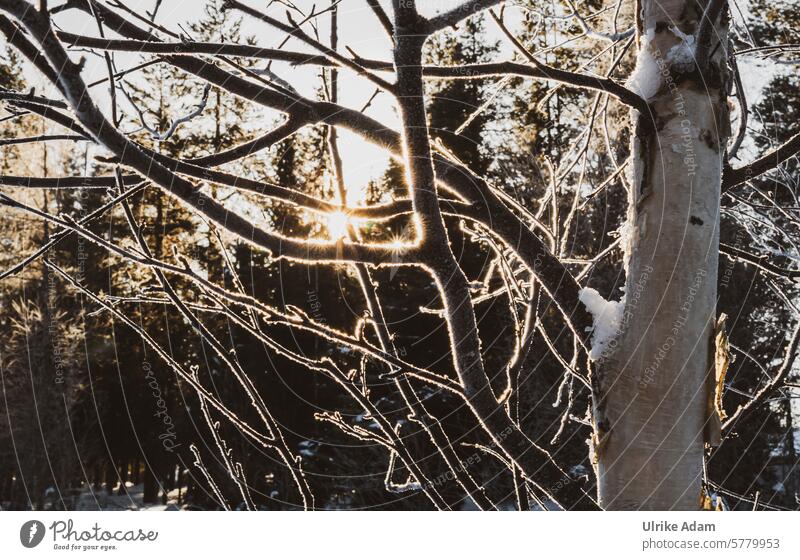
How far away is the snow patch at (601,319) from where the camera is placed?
52 centimetres

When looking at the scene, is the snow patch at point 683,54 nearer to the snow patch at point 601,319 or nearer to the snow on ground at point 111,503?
the snow patch at point 601,319

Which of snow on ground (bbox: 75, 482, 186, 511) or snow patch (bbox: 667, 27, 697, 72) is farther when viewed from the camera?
snow on ground (bbox: 75, 482, 186, 511)

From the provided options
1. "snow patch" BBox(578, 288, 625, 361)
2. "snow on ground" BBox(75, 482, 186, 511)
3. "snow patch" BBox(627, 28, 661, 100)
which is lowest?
"snow on ground" BBox(75, 482, 186, 511)

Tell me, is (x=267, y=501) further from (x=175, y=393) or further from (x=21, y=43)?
(x=21, y=43)

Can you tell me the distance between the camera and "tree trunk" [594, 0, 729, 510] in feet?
1.63

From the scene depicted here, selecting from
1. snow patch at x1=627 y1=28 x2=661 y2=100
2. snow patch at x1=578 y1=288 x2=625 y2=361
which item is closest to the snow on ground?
snow patch at x1=578 y1=288 x2=625 y2=361

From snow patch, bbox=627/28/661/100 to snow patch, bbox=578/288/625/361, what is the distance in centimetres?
19

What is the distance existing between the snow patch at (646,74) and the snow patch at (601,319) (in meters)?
0.19

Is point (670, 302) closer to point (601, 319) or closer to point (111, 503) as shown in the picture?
point (601, 319)

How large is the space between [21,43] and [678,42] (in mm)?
521

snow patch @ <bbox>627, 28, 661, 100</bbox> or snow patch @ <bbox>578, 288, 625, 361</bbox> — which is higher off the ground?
snow patch @ <bbox>627, 28, 661, 100</bbox>

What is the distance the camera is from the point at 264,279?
Result: 498 centimetres

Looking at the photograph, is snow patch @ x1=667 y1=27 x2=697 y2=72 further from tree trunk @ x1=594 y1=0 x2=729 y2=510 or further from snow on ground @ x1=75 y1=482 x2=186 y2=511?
snow on ground @ x1=75 y1=482 x2=186 y2=511

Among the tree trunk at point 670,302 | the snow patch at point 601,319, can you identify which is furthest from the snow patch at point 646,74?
the snow patch at point 601,319
